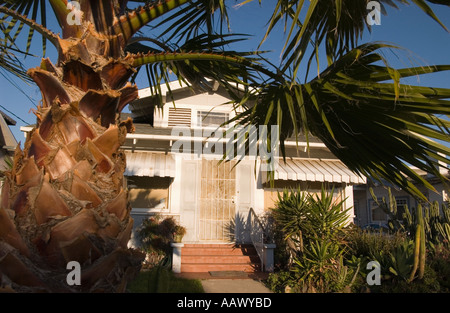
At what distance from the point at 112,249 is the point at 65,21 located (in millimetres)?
2123

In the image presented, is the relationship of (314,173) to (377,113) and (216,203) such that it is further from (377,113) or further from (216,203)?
(377,113)

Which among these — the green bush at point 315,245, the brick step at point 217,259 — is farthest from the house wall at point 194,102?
the green bush at point 315,245

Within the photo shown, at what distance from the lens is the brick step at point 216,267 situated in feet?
29.5

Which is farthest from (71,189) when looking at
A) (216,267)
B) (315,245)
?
(216,267)

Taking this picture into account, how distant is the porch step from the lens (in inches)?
360

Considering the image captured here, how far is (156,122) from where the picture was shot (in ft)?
38.7

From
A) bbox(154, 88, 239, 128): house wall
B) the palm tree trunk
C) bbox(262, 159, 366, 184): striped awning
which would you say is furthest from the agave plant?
bbox(154, 88, 239, 128): house wall

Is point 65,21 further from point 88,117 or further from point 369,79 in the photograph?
point 369,79

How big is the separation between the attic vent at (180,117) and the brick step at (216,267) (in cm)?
523

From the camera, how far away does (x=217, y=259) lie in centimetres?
942

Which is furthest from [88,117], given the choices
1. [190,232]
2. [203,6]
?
[190,232]

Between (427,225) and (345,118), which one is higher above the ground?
(345,118)
